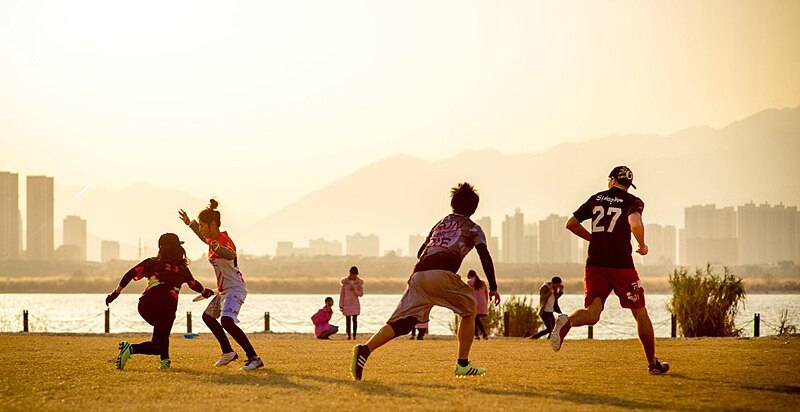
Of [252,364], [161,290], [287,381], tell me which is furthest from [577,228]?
[161,290]

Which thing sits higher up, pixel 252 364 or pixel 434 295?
pixel 434 295

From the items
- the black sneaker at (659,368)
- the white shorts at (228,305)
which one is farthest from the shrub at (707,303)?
the white shorts at (228,305)

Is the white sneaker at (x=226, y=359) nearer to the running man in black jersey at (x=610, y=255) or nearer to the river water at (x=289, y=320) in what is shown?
the running man in black jersey at (x=610, y=255)

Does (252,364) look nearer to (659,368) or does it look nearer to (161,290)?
(161,290)

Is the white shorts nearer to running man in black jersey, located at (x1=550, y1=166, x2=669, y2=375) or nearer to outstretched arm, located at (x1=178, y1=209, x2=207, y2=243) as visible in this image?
outstretched arm, located at (x1=178, y1=209, x2=207, y2=243)

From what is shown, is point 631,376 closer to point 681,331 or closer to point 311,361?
point 311,361

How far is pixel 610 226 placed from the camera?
12.1 meters

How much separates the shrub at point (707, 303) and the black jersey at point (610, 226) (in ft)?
49.4

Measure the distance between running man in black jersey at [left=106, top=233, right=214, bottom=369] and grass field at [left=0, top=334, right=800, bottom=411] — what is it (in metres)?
0.30

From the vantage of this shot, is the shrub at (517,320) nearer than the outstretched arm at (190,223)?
No

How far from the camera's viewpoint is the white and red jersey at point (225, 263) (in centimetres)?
1303

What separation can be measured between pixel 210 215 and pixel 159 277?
112 cm

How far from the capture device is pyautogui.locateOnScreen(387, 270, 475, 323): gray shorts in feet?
37.0

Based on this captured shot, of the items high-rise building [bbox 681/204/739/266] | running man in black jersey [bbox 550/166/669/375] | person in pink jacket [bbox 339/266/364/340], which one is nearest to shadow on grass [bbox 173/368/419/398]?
running man in black jersey [bbox 550/166/669/375]
